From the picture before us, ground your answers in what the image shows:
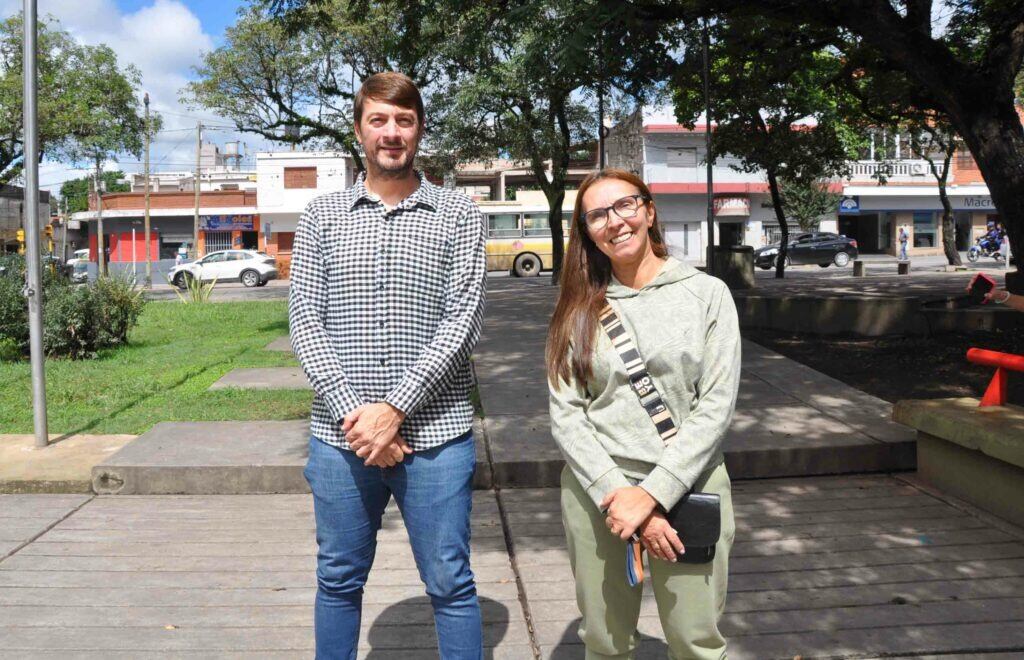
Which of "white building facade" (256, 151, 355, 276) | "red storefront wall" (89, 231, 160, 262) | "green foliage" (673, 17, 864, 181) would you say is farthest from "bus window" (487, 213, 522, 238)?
"red storefront wall" (89, 231, 160, 262)

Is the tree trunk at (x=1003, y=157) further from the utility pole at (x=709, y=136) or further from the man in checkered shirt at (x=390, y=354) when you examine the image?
the man in checkered shirt at (x=390, y=354)

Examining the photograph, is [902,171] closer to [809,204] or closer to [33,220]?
[809,204]

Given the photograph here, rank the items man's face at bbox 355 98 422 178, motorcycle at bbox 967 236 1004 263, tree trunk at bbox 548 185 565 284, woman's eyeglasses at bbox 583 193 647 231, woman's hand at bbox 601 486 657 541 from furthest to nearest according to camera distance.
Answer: motorcycle at bbox 967 236 1004 263, tree trunk at bbox 548 185 565 284, man's face at bbox 355 98 422 178, woman's eyeglasses at bbox 583 193 647 231, woman's hand at bbox 601 486 657 541

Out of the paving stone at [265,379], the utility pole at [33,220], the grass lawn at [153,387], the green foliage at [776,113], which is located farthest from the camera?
the green foliage at [776,113]

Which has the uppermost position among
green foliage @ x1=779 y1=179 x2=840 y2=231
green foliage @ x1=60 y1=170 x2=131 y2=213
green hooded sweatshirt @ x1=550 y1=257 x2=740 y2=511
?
green foliage @ x1=60 y1=170 x2=131 y2=213

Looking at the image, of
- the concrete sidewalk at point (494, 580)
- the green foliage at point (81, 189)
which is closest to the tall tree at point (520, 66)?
the concrete sidewalk at point (494, 580)

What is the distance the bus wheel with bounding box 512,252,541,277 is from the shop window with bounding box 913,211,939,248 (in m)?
24.8

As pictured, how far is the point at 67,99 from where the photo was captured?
26.6 metres

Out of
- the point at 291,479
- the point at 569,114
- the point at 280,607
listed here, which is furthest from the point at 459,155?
the point at 280,607

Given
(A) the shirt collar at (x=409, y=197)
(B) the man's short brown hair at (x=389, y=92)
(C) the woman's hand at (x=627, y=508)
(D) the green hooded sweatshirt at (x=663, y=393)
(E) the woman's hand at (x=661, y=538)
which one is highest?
(B) the man's short brown hair at (x=389, y=92)

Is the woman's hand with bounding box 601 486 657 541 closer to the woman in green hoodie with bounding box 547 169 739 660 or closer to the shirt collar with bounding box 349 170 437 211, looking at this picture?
the woman in green hoodie with bounding box 547 169 739 660

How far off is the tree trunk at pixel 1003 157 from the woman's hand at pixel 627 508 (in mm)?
7756

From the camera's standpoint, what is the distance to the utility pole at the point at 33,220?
20.1 feet

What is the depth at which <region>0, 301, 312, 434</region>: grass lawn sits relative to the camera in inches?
286
